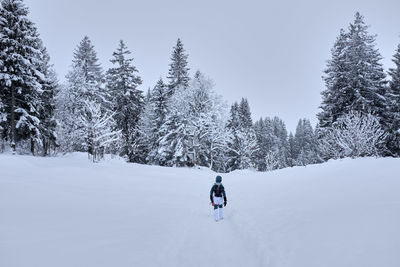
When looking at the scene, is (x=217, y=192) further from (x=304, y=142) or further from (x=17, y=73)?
(x=304, y=142)

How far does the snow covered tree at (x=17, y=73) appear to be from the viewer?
17.6 m

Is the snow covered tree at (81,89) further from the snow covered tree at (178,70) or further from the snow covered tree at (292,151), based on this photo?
the snow covered tree at (292,151)

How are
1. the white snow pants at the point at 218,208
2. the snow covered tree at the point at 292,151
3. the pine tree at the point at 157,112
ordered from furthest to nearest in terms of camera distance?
the snow covered tree at the point at 292,151 < the pine tree at the point at 157,112 < the white snow pants at the point at 218,208

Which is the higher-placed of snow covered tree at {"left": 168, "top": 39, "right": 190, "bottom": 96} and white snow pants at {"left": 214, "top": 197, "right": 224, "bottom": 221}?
snow covered tree at {"left": 168, "top": 39, "right": 190, "bottom": 96}

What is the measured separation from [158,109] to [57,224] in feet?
101

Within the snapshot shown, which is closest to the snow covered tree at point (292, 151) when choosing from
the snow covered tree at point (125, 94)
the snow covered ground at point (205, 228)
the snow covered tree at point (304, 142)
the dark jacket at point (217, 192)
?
the snow covered tree at point (304, 142)

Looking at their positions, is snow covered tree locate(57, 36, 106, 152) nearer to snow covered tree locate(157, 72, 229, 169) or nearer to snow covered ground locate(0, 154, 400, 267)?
snow covered tree locate(157, 72, 229, 169)

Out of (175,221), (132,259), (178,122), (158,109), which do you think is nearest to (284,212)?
(175,221)

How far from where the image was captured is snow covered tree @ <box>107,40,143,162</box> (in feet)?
106

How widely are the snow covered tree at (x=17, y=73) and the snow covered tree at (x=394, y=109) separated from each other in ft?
101

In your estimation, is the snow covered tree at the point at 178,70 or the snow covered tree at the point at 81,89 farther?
the snow covered tree at the point at 178,70

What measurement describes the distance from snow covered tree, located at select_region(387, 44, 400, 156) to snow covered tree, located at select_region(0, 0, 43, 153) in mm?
30727

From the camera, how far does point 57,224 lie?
17.6 ft

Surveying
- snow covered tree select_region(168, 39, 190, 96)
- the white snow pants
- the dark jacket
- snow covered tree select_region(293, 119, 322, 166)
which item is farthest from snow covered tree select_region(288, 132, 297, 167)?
the white snow pants
